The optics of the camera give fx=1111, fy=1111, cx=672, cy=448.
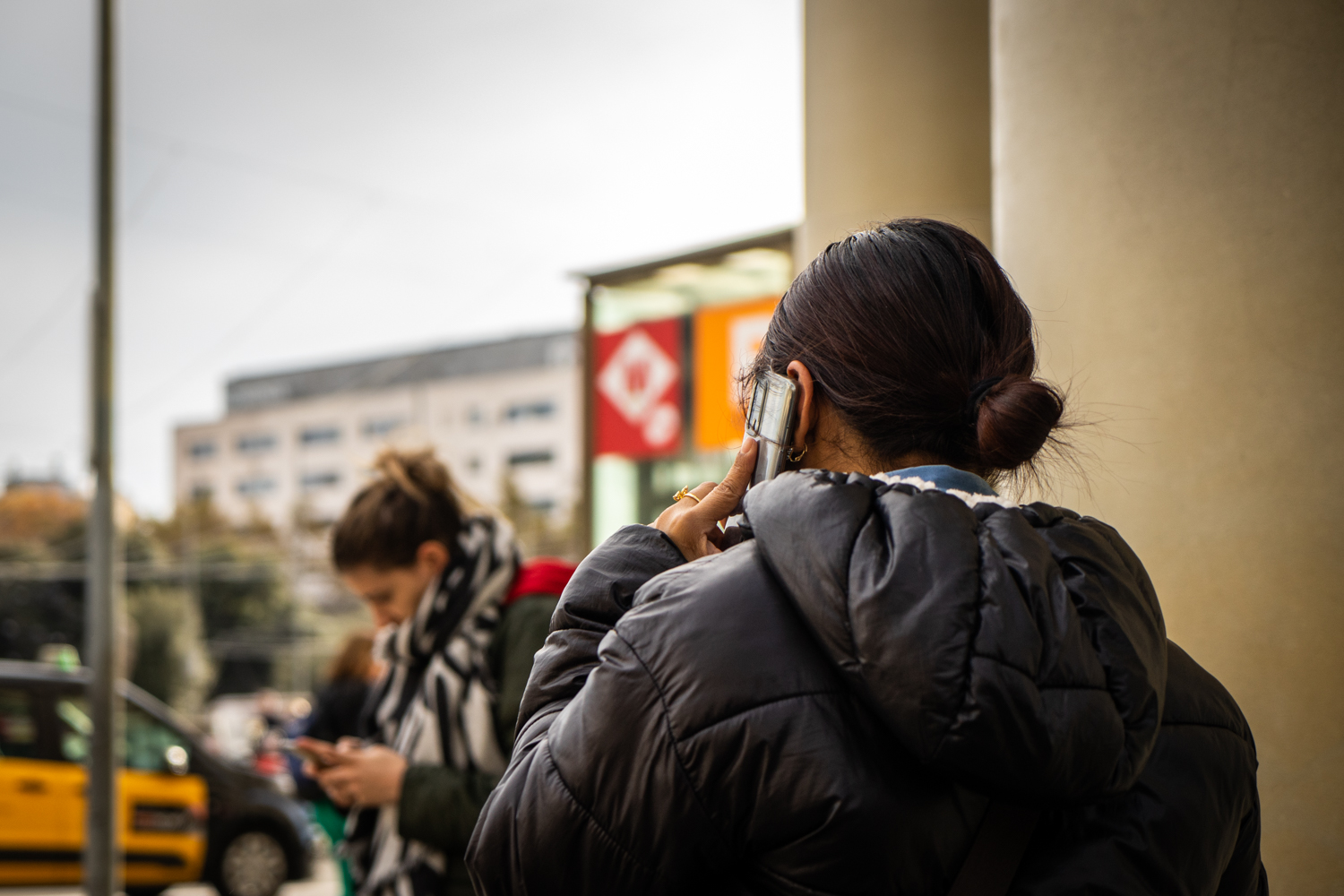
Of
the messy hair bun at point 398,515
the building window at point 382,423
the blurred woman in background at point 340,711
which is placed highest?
the building window at point 382,423

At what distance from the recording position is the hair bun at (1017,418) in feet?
3.48

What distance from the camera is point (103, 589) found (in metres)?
5.68

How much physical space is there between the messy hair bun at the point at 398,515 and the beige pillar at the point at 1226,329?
1467 mm

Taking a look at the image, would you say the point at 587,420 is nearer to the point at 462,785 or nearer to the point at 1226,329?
the point at 462,785

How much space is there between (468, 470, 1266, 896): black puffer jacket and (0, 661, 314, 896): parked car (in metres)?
7.92

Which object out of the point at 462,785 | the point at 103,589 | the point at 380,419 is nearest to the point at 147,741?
the point at 103,589

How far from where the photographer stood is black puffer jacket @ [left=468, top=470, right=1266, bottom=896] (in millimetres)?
872

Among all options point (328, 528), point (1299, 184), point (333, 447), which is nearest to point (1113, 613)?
point (1299, 184)

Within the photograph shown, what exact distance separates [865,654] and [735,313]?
776 cm

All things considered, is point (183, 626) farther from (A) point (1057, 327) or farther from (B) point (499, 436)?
(A) point (1057, 327)

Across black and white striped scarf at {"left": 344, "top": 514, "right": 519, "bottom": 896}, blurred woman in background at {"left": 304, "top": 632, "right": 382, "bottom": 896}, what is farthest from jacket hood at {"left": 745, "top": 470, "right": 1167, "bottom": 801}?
blurred woman in background at {"left": 304, "top": 632, "right": 382, "bottom": 896}

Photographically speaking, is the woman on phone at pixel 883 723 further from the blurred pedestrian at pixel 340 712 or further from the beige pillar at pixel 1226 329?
the blurred pedestrian at pixel 340 712

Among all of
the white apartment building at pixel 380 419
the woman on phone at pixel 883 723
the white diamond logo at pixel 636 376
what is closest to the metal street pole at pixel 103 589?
the white diamond logo at pixel 636 376

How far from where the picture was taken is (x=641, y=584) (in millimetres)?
1095
